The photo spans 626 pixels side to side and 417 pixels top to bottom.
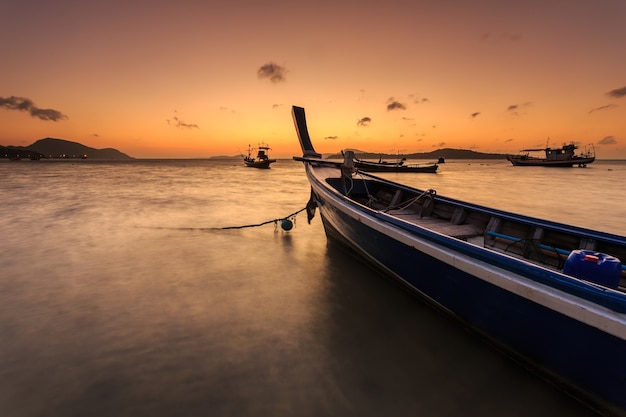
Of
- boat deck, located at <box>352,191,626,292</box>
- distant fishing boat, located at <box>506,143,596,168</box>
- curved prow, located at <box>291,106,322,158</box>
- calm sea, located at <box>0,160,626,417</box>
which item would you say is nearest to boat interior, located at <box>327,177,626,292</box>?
boat deck, located at <box>352,191,626,292</box>

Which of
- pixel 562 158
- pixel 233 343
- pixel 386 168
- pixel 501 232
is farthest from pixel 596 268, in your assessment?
pixel 562 158

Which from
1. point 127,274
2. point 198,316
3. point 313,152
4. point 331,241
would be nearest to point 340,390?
point 198,316

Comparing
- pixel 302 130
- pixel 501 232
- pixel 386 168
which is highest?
pixel 302 130

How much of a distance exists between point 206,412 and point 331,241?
754 centimetres

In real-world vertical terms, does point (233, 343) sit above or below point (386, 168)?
below

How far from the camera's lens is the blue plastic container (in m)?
3.18

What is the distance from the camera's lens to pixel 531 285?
3072 mm

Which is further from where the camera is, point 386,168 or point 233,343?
point 386,168

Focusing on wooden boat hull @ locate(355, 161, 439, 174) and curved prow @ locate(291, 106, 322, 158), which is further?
curved prow @ locate(291, 106, 322, 158)

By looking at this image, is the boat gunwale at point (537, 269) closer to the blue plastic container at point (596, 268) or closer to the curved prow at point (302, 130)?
the blue plastic container at point (596, 268)

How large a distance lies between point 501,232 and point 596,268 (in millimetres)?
2776

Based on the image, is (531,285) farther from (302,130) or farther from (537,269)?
(302,130)

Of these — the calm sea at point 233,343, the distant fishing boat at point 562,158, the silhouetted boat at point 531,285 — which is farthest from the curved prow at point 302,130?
the distant fishing boat at point 562,158

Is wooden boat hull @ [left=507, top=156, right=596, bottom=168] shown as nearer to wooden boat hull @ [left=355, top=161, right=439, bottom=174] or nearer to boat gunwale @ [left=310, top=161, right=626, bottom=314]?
wooden boat hull @ [left=355, top=161, right=439, bottom=174]
